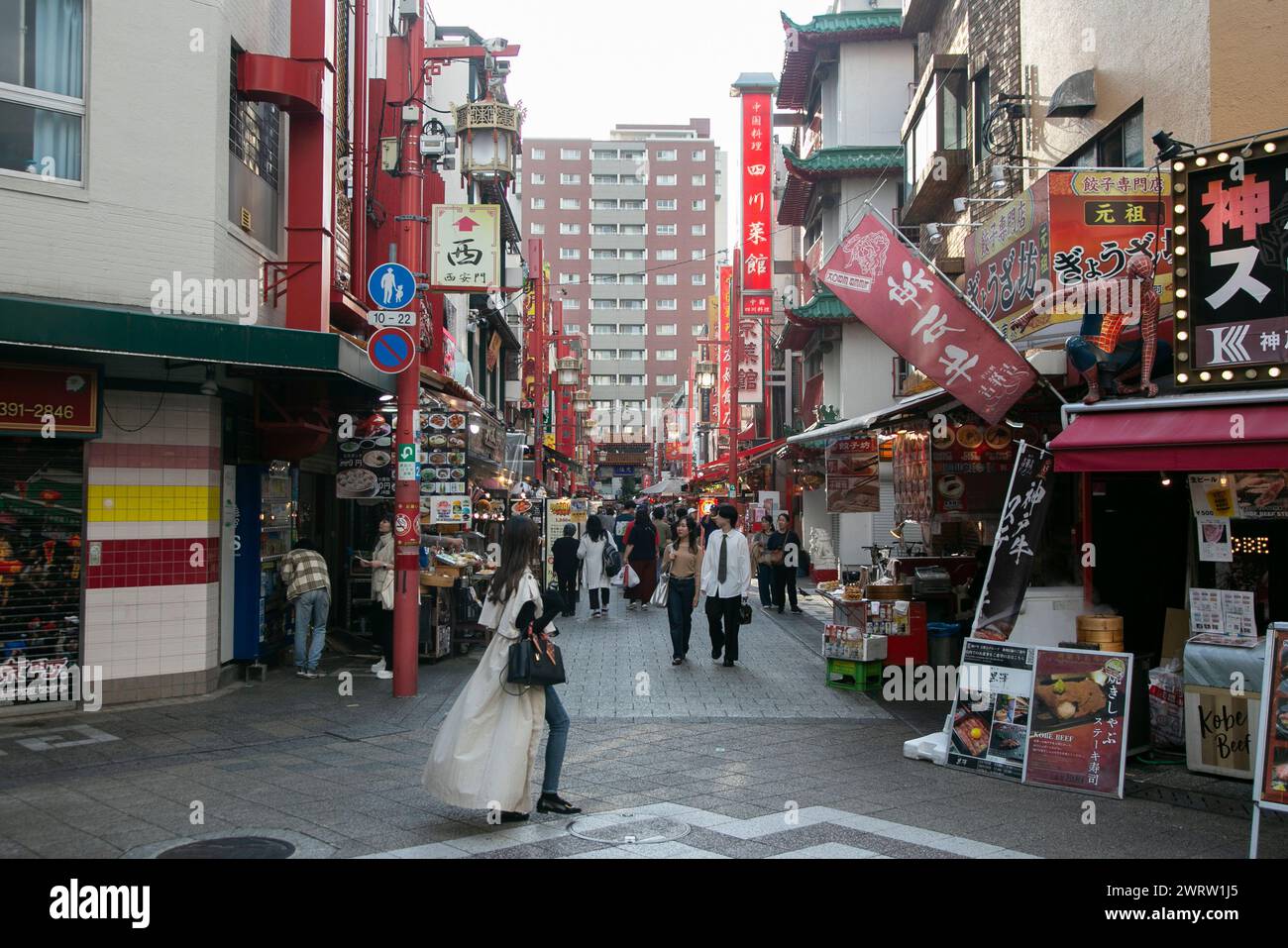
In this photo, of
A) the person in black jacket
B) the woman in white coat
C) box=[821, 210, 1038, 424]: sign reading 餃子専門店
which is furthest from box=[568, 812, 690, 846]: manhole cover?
the woman in white coat

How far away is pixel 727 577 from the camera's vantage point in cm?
1362

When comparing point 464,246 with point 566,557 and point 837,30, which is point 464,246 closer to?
point 566,557

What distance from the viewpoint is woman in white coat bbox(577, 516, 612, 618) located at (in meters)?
20.2

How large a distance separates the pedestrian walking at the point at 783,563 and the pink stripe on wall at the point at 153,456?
486 inches

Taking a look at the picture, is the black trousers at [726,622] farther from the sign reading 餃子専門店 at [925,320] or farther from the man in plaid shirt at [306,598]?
the sign reading 餃子専門店 at [925,320]

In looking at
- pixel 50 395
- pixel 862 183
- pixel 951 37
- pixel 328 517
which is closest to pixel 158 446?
pixel 50 395

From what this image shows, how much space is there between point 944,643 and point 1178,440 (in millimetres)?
5128

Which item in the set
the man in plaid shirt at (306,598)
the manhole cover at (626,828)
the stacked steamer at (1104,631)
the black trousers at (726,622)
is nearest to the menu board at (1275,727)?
the stacked steamer at (1104,631)

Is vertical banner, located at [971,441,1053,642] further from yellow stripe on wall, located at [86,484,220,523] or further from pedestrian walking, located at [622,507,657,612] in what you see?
pedestrian walking, located at [622,507,657,612]

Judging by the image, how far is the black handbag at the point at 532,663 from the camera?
6605 mm

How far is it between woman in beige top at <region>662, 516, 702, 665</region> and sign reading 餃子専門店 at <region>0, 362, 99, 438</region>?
7.23m

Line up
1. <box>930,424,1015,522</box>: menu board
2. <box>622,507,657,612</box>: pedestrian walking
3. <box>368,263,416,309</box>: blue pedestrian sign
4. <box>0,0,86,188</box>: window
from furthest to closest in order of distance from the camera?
<box>622,507,657,612</box>: pedestrian walking, <box>930,424,1015,522</box>: menu board, <box>368,263,416,309</box>: blue pedestrian sign, <box>0,0,86,188</box>: window

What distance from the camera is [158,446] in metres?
10.8

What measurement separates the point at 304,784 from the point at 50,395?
4.73 metres
